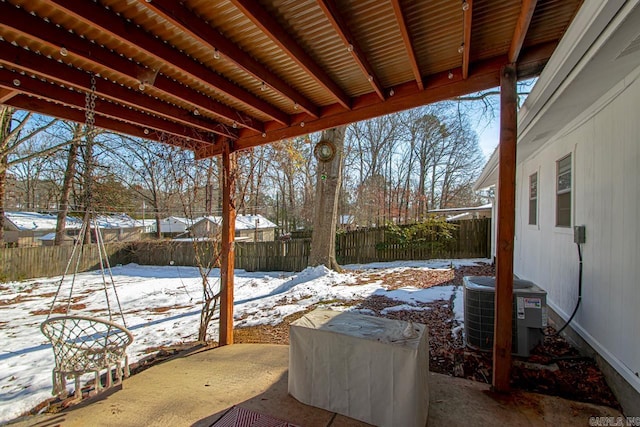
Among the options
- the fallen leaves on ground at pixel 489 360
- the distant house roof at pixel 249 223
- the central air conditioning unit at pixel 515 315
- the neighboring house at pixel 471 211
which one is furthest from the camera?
the distant house roof at pixel 249 223

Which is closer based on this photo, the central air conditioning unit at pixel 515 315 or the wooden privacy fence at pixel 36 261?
the central air conditioning unit at pixel 515 315

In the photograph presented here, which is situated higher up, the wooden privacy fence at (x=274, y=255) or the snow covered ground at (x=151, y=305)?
the wooden privacy fence at (x=274, y=255)

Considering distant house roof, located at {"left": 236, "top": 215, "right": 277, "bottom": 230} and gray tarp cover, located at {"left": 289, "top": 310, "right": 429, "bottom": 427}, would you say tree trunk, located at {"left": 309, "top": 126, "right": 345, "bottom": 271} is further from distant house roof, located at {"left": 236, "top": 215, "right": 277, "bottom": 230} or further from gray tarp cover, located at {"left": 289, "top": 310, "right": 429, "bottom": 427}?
distant house roof, located at {"left": 236, "top": 215, "right": 277, "bottom": 230}

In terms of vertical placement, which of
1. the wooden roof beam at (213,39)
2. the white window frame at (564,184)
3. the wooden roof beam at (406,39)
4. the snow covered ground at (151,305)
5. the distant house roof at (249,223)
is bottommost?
the snow covered ground at (151,305)

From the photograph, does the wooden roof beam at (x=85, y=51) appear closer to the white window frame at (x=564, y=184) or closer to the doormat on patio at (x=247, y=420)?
the doormat on patio at (x=247, y=420)

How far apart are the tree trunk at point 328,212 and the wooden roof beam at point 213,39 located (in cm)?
559

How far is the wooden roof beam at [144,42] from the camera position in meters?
1.61

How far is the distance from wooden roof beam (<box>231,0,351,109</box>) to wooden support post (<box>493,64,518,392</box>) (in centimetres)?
134

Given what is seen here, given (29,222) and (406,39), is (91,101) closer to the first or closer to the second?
(406,39)

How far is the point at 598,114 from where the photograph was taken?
2.83 m

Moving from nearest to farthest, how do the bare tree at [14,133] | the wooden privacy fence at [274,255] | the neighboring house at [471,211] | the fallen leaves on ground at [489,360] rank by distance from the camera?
the fallen leaves on ground at [489,360] < the bare tree at [14,133] < the wooden privacy fence at [274,255] < the neighboring house at [471,211]

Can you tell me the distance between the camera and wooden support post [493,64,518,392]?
2.22 meters

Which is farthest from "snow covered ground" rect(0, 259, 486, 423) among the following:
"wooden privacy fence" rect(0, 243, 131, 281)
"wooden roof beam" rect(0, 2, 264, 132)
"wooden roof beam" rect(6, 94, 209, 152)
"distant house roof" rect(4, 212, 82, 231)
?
"distant house roof" rect(4, 212, 82, 231)

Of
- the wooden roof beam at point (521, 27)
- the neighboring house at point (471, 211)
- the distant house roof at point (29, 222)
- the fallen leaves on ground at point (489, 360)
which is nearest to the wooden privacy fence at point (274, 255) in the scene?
the fallen leaves on ground at point (489, 360)
